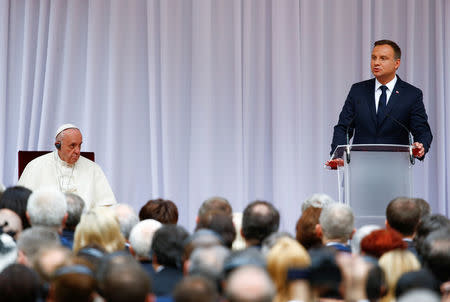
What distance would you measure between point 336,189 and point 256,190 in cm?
90

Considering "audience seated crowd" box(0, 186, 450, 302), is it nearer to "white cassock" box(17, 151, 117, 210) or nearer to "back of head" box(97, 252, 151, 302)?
"back of head" box(97, 252, 151, 302)

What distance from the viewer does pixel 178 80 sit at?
804 cm

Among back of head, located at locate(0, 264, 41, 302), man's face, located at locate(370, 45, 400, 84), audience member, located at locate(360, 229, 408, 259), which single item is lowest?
back of head, located at locate(0, 264, 41, 302)

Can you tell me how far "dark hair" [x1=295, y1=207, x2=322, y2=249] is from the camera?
3.78m

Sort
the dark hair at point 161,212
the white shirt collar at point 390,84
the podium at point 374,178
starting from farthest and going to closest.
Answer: the white shirt collar at point 390,84
the podium at point 374,178
the dark hair at point 161,212

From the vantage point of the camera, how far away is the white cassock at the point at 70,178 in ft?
19.6

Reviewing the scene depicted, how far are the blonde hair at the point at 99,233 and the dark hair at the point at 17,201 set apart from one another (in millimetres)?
667

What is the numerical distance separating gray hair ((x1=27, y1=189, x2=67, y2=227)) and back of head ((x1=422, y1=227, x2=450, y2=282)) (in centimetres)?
189

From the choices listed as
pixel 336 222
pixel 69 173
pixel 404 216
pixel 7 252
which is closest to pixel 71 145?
pixel 69 173

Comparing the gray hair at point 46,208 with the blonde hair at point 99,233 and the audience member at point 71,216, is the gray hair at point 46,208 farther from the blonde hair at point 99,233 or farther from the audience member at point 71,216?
the blonde hair at point 99,233

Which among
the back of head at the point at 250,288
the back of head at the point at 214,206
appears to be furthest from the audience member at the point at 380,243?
the back of head at the point at 214,206

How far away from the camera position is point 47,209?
12.4ft

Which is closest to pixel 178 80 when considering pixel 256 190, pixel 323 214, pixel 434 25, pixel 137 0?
pixel 137 0

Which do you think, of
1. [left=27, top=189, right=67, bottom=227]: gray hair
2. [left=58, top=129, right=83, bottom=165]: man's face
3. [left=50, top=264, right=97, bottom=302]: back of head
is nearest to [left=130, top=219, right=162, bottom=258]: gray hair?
[left=27, top=189, right=67, bottom=227]: gray hair
